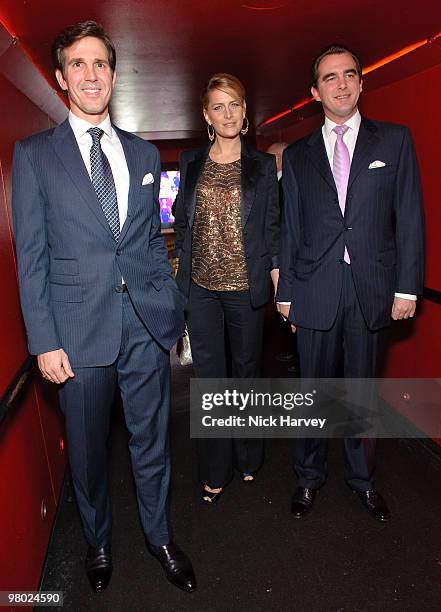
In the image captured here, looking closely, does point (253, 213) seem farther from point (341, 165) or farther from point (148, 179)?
point (148, 179)

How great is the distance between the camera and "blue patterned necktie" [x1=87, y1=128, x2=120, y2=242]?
1927 mm

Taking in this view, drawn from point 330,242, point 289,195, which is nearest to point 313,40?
point 289,195

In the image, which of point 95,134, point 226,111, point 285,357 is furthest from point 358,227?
point 285,357

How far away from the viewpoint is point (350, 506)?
2727 millimetres

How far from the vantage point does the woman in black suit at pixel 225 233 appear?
2488 mm

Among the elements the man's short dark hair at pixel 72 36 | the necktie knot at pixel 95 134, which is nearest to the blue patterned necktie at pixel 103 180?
the necktie knot at pixel 95 134

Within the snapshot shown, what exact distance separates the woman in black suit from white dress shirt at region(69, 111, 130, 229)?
0.57 m

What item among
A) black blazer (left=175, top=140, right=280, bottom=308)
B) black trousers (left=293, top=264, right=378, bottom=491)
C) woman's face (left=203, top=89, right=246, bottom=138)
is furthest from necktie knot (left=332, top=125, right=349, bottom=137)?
black trousers (left=293, top=264, right=378, bottom=491)

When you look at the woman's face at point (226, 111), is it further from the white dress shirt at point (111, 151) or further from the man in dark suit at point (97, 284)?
the white dress shirt at point (111, 151)

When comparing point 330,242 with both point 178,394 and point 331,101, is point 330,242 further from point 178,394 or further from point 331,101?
point 178,394

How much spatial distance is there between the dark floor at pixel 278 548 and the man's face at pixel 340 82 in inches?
79.4

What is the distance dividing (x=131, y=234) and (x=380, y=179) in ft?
3.89

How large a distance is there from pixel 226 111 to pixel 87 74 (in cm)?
76

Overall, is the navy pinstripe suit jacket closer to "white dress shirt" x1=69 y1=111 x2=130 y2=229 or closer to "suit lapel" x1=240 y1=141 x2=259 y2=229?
"white dress shirt" x1=69 y1=111 x2=130 y2=229
